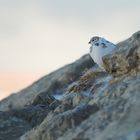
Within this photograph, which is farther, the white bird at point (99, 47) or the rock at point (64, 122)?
the white bird at point (99, 47)

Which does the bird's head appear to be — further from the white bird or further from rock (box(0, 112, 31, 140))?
rock (box(0, 112, 31, 140))

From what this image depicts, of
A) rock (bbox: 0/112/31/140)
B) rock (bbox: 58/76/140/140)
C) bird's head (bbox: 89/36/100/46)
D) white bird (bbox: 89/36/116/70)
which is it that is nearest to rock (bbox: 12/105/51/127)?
rock (bbox: 0/112/31/140)

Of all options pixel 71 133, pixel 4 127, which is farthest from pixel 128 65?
pixel 4 127

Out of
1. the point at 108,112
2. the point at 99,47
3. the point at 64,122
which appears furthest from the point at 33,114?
the point at 108,112

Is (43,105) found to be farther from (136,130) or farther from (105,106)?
(136,130)

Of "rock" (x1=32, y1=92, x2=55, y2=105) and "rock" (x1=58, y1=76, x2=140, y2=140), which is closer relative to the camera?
"rock" (x1=58, y1=76, x2=140, y2=140)

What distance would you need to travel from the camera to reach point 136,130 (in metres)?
14.4

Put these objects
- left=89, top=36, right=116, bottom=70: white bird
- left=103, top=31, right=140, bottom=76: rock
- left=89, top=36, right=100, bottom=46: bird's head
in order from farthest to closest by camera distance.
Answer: left=89, top=36, right=100, bottom=46: bird's head → left=89, top=36, right=116, bottom=70: white bird → left=103, top=31, right=140, bottom=76: rock

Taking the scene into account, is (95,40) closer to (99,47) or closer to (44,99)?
(99,47)

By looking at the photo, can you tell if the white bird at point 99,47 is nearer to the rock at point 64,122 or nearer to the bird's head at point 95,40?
the bird's head at point 95,40

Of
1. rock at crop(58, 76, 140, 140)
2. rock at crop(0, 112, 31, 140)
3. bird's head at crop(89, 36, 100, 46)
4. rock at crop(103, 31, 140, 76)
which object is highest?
bird's head at crop(89, 36, 100, 46)

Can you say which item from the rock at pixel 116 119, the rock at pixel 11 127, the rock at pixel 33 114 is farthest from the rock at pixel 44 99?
the rock at pixel 116 119

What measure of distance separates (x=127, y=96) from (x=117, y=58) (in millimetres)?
5078

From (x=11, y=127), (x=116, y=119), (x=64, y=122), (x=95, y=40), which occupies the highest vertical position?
(x=95, y=40)
